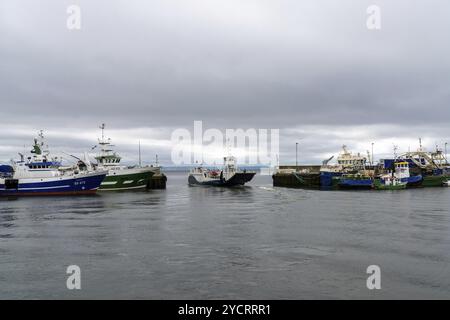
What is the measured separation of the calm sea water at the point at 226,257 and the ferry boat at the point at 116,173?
1907 inches

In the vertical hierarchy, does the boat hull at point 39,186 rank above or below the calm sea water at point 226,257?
above

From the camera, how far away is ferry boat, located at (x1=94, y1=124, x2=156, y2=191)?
3372 inches

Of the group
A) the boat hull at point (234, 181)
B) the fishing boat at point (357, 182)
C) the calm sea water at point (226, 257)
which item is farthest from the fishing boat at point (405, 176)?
the calm sea water at point (226, 257)

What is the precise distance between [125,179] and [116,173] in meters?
2.59

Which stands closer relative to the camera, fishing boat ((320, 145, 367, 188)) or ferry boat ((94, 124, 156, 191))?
ferry boat ((94, 124, 156, 191))

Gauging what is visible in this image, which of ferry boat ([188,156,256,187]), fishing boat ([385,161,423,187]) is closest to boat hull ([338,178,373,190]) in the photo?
fishing boat ([385,161,423,187])

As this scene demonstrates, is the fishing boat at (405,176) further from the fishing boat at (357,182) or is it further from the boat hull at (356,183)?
the boat hull at (356,183)

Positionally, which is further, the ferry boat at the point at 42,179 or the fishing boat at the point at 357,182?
the fishing boat at the point at 357,182

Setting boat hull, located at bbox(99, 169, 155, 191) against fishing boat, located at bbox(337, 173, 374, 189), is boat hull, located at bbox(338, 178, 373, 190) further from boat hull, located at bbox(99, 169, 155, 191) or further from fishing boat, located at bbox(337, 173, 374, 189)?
boat hull, located at bbox(99, 169, 155, 191)

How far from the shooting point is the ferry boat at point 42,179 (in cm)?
7038

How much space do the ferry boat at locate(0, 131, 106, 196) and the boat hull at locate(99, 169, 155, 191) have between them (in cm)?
918

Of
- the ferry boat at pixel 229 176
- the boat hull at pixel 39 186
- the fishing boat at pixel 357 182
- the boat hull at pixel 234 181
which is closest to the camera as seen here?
the boat hull at pixel 39 186

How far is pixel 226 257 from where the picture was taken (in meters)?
21.2

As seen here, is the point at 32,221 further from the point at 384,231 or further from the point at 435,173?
the point at 435,173
